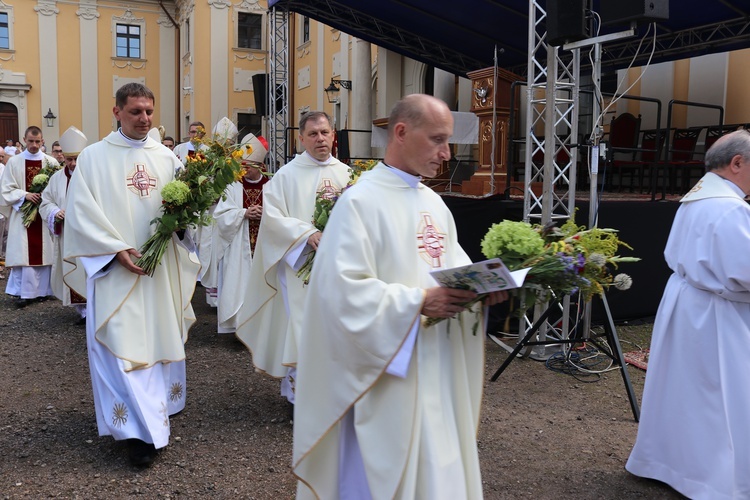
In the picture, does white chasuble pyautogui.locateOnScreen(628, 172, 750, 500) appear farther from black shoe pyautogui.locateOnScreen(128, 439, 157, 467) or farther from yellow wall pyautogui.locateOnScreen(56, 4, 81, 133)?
yellow wall pyautogui.locateOnScreen(56, 4, 81, 133)

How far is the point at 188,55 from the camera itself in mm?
29422

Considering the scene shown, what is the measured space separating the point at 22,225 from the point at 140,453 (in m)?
6.08

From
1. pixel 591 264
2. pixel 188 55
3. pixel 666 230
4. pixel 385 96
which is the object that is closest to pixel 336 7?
pixel 385 96

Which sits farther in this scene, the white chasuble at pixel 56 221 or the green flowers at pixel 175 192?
the white chasuble at pixel 56 221

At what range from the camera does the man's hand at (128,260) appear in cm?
399

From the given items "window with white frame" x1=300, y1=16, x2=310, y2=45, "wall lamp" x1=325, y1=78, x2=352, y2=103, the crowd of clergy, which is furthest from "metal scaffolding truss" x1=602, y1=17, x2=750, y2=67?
"window with white frame" x1=300, y1=16, x2=310, y2=45

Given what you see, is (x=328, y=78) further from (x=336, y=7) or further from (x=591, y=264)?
(x=591, y=264)

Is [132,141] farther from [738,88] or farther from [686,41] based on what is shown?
[738,88]

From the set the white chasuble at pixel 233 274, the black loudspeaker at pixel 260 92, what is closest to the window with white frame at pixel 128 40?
the black loudspeaker at pixel 260 92

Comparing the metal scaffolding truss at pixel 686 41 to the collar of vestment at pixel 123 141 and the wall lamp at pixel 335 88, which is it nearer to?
the collar of vestment at pixel 123 141

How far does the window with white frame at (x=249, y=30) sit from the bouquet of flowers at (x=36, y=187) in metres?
20.5

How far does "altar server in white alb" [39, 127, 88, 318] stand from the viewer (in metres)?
7.54

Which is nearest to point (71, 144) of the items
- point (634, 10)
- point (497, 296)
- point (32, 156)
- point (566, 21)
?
point (32, 156)

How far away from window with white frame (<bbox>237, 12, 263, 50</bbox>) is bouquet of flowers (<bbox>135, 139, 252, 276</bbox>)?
25.1 m
